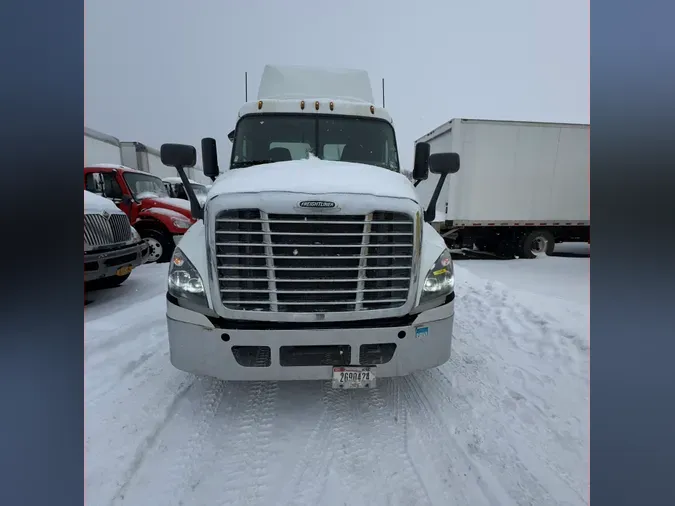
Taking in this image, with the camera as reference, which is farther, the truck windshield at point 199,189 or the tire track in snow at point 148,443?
the truck windshield at point 199,189

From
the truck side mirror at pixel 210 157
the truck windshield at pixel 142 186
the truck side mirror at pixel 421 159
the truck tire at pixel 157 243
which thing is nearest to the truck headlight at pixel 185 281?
the truck side mirror at pixel 210 157

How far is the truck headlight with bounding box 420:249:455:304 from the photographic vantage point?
278 centimetres

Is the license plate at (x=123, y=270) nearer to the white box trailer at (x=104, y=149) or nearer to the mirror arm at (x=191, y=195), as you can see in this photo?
the mirror arm at (x=191, y=195)

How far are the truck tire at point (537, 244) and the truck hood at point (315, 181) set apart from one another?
9.61m

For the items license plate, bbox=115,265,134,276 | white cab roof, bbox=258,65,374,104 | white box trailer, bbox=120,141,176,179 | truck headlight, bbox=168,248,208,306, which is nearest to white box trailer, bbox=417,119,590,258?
white cab roof, bbox=258,65,374,104

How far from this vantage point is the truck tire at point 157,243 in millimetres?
8797

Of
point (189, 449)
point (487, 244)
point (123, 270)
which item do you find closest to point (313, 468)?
point (189, 449)

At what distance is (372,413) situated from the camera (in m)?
2.84

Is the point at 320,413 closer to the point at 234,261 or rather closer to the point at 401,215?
the point at 234,261

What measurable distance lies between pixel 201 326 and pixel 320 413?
1.17 m

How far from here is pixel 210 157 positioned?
425 centimetres

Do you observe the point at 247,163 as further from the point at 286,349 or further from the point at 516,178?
the point at 516,178

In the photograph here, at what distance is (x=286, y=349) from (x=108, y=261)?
15.4ft
